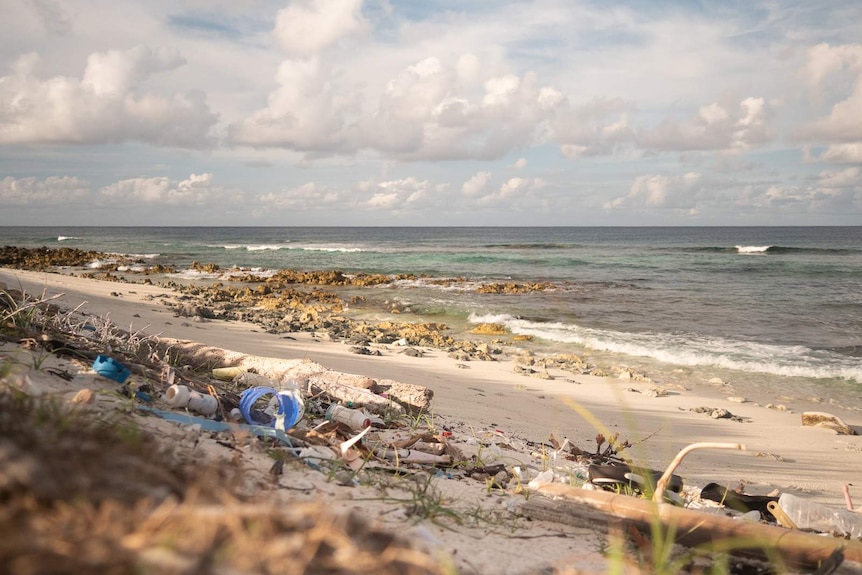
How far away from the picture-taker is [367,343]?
10273 millimetres

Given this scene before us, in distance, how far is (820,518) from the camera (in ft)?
10.1

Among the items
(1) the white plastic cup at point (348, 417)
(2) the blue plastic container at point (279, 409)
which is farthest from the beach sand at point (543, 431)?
(1) the white plastic cup at point (348, 417)

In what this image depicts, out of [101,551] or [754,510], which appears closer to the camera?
[101,551]

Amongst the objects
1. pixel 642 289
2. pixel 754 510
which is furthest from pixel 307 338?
pixel 642 289

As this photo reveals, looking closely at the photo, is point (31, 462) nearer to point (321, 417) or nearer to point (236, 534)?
point (236, 534)

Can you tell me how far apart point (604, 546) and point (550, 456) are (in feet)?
7.12

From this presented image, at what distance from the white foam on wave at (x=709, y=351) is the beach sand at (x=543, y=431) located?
1.64 m

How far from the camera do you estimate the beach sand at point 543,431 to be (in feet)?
7.06

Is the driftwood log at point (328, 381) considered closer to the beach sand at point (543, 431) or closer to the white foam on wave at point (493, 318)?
the beach sand at point (543, 431)

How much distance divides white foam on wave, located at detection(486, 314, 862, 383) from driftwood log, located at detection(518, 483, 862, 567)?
28.1ft

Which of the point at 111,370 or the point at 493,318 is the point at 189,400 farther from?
the point at 493,318

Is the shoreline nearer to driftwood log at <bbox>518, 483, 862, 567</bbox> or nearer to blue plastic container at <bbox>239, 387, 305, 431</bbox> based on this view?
driftwood log at <bbox>518, 483, 862, 567</bbox>

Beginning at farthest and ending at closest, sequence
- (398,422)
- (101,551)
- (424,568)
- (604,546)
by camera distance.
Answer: (398,422)
(604,546)
(424,568)
(101,551)

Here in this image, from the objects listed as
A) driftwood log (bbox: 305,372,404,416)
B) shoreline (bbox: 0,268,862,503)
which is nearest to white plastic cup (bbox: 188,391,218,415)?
driftwood log (bbox: 305,372,404,416)
